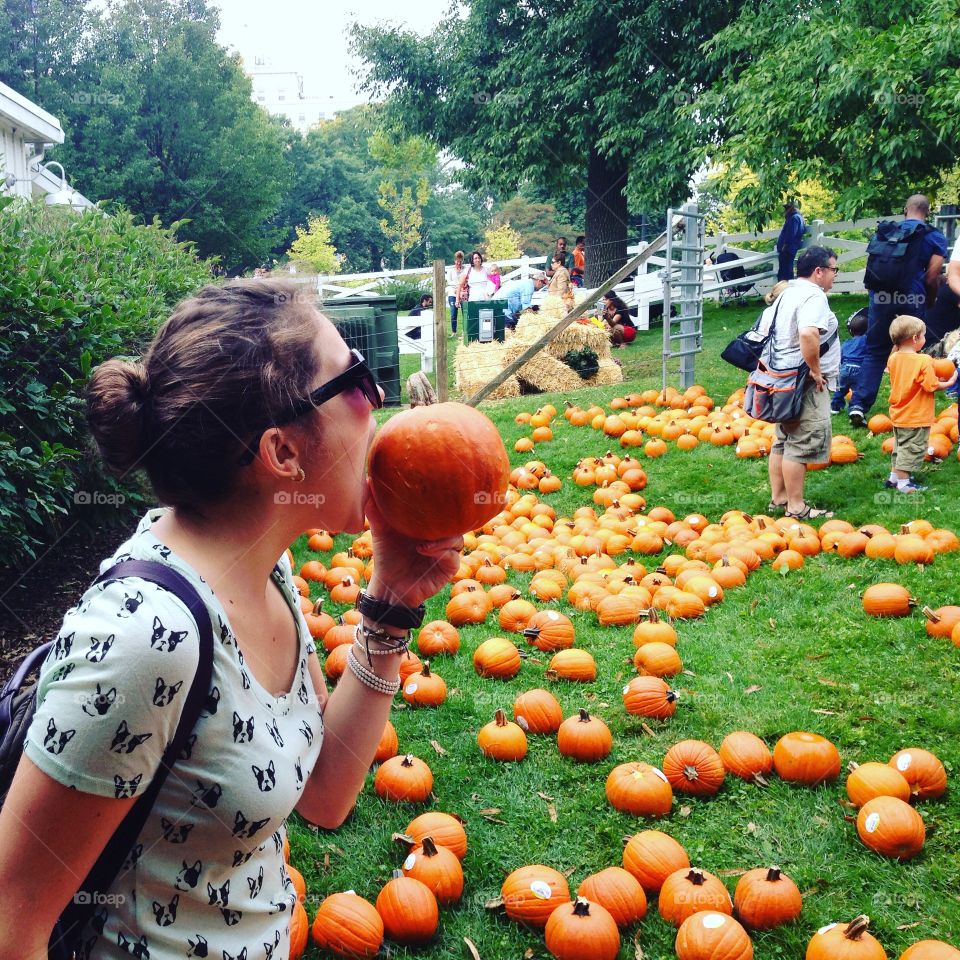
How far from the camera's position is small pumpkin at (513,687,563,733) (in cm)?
429

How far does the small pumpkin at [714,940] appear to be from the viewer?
2.69 m

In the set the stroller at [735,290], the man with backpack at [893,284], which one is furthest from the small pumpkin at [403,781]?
the stroller at [735,290]

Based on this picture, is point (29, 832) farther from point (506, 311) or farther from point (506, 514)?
point (506, 311)

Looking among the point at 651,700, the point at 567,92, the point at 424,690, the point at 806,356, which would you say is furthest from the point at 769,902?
the point at 567,92

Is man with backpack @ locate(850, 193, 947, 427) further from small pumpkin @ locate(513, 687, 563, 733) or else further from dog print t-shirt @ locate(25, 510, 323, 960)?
dog print t-shirt @ locate(25, 510, 323, 960)

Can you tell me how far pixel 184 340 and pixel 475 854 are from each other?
8.68 feet

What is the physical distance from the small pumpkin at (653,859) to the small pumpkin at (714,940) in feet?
1.14

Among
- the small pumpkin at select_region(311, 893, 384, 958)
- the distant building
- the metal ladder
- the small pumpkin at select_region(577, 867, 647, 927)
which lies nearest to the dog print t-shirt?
the small pumpkin at select_region(311, 893, 384, 958)

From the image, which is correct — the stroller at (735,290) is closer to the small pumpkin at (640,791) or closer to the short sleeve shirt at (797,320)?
the short sleeve shirt at (797,320)

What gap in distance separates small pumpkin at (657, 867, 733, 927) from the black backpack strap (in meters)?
2.16

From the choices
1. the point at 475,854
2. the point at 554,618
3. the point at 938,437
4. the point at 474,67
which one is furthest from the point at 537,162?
the point at 475,854

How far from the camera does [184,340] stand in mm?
1598

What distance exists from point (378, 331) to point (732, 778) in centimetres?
1083

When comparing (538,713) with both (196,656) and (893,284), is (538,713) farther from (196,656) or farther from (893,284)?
(893,284)
